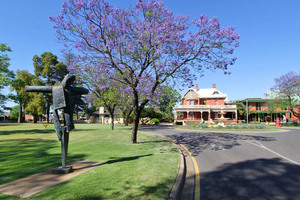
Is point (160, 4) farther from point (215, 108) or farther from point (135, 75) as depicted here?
point (215, 108)

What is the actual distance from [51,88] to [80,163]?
2.99 meters

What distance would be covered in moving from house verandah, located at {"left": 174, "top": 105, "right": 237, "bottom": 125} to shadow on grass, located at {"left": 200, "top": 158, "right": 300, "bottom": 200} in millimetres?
36437

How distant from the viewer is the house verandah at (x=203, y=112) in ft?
139

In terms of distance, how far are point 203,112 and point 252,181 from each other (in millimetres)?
42636

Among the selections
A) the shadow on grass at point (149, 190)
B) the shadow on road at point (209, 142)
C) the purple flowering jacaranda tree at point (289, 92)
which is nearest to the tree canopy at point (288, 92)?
the purple flowering jacaranda tree at point (289, 92)

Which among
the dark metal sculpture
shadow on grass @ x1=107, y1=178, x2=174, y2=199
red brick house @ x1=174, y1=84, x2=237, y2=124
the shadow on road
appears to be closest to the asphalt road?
shadow on grass @ x1=107, y1=178, x2=174, y2=199

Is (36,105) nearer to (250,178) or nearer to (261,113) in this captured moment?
(250,178)

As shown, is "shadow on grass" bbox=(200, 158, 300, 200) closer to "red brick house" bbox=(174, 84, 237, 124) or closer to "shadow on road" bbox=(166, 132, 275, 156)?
"shadow on road" bbox=(166, 132, 275, 156)

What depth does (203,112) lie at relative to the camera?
152ft

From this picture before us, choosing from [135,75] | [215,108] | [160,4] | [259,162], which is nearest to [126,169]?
[259,162]

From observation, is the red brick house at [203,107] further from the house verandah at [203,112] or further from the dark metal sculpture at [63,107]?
the dark metal sculpture at [63,107]

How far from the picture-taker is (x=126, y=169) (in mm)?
5723

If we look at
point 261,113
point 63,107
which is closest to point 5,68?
point 63,107

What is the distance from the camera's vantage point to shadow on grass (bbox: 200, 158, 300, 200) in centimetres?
427
